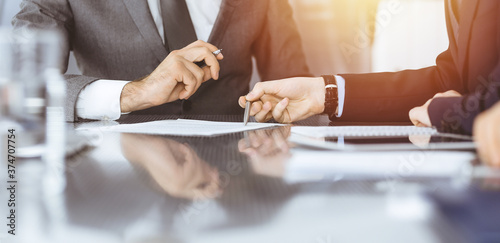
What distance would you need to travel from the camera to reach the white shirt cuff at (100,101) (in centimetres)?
133

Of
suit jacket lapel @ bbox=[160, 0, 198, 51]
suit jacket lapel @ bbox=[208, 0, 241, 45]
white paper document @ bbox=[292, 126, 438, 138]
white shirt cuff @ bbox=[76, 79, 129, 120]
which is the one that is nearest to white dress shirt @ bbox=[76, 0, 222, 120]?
white shirt cuff @ bbox=[76, 79, 129, 120]

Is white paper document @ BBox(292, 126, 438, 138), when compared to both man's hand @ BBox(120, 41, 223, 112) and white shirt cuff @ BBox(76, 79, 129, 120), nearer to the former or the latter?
man's hand @ BBox(120, 41, 223, 112)

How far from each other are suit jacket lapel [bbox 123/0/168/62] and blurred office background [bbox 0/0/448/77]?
1153 millimetres

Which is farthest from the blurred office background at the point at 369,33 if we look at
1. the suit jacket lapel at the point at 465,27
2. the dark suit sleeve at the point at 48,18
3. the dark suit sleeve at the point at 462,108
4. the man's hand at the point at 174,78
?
the dark suit sleeve at the point at 462,108

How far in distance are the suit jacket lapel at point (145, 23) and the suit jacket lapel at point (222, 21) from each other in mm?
226

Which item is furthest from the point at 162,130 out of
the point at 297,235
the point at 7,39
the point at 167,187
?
the point at 297,235

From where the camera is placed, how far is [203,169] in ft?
1.56

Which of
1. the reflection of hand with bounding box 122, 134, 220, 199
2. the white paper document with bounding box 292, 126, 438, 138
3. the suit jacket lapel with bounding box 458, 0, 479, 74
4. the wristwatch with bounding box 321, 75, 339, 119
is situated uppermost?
the suit jacket lapel with bounding box 458, 0, 479, 74

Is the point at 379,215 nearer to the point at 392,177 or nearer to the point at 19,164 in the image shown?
the point at 392,177

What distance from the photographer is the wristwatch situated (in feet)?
3.82

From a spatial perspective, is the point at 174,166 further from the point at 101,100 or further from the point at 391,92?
the point at 101,100

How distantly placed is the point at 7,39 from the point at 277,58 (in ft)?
4.93

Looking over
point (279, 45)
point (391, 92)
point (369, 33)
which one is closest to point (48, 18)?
point (279, 45)

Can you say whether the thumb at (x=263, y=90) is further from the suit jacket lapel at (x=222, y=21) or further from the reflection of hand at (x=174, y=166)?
the suit jacket lapel at (x=222, y=21)
